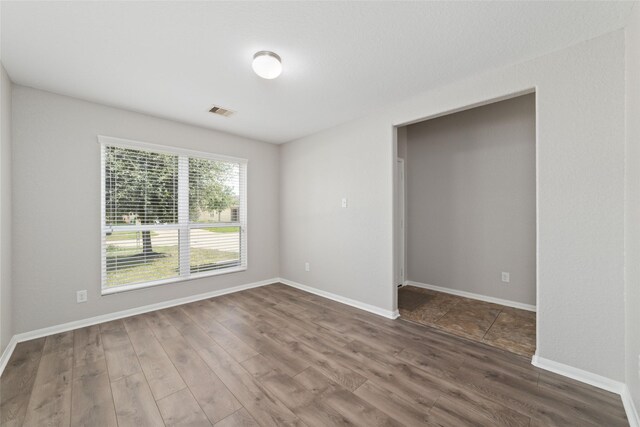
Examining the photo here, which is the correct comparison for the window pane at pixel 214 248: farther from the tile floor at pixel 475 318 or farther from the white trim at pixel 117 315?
the tile floor at pixel 475 318

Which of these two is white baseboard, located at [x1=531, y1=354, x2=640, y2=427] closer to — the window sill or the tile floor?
the tile floor

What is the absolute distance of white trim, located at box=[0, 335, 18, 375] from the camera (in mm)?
2089

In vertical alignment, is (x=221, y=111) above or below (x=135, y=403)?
above

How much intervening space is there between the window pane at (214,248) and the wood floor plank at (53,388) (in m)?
1.56

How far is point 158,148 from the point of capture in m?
3.39

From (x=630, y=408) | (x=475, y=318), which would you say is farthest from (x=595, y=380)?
(x=475, y=318)

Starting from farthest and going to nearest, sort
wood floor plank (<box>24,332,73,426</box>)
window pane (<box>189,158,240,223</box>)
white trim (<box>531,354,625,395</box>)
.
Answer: window pane (<box>189,158,240,223</box>) → white trim (<box>531,354,625,395</box>) → wood floor plank (<box>24,332,73,426</box>)

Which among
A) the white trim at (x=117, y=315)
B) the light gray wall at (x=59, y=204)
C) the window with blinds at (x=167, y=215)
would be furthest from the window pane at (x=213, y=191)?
the white trim at (x=117, y=315)

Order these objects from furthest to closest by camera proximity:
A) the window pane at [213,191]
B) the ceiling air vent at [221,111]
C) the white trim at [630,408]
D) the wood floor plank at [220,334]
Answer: the window pane at [213,191] < the ceiling air vent at [221,111] < the wood floor plank at [220,334] < the white trim at [630,408]

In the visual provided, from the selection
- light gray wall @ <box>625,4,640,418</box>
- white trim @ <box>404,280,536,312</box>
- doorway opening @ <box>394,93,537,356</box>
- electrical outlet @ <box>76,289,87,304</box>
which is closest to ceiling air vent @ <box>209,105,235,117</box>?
doorway opening @ <box>394,93,537,356</box>

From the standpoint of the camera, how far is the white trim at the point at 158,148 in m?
3.03

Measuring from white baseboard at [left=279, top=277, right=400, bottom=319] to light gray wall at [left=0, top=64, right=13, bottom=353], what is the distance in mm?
3146

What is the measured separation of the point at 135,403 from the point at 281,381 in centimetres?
95

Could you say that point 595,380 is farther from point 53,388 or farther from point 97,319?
point 97,319
